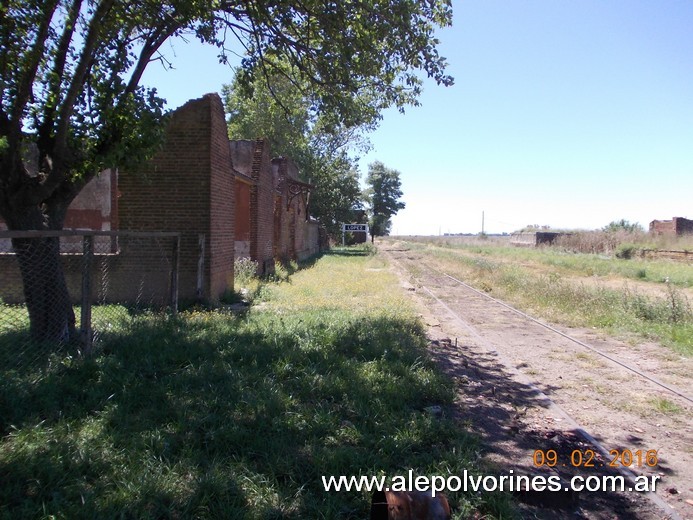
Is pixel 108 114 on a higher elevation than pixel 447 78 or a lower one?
lower

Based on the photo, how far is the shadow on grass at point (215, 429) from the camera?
124 inches

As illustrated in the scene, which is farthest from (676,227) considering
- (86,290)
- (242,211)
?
(86,290)

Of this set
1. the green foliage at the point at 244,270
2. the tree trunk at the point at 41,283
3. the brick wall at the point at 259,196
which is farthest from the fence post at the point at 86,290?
the brick wall at the point at 259,196

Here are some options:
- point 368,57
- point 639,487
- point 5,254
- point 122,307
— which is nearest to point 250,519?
point 639,487

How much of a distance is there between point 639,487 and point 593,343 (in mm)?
5540

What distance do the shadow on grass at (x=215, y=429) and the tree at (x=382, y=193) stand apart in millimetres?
66608

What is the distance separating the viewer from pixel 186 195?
9688mm

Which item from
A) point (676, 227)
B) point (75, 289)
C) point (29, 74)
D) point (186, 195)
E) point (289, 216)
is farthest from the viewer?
point (676, 227)

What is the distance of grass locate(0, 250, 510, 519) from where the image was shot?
3156 millimetres

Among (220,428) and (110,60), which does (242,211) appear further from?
(220,428)

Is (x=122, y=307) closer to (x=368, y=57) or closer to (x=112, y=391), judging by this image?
(x=112, y=391)

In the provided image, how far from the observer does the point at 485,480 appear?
3518mm

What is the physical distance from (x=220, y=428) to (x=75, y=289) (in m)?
7.29

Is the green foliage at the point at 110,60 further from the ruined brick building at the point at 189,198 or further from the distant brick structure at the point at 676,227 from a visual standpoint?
the distant brick structure at the point at 676,227
